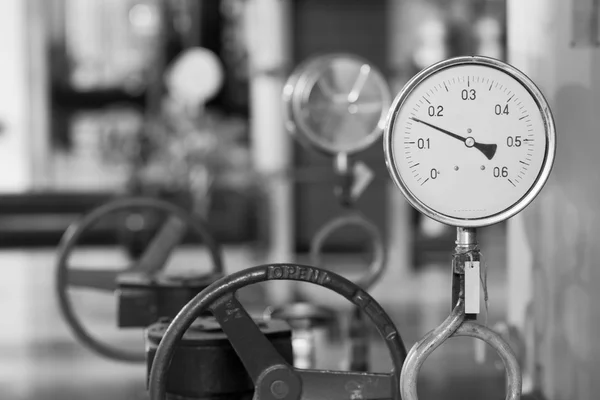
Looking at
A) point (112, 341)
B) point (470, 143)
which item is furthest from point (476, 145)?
point (112, 341)

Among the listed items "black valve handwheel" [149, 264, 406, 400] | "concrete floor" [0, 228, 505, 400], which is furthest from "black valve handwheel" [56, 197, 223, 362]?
"black valve handwheel" [149, 264, 406, 400]

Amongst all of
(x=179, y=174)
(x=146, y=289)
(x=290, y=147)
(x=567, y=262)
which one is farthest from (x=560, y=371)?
(x=179, y=174)

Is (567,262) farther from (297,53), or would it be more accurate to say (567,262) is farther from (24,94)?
(24,94)

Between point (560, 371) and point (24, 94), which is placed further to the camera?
point (24, 94)

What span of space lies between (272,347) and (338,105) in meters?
1.40

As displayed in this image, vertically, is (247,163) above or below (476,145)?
below

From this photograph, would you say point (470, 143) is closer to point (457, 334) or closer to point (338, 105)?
point (457, 334)

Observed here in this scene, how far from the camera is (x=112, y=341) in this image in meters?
4.71

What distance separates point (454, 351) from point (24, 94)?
20.5 feet

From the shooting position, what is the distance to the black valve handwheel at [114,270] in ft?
11.6

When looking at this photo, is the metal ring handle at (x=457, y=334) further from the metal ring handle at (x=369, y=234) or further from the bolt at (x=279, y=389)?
the metal ring handle at (x=369, y=234)

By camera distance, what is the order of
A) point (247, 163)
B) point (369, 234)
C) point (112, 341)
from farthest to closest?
point (247, 163), point (112, 341), point (369, 234)

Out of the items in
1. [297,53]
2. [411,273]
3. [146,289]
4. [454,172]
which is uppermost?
[297,53]

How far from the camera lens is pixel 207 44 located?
9.37 m
